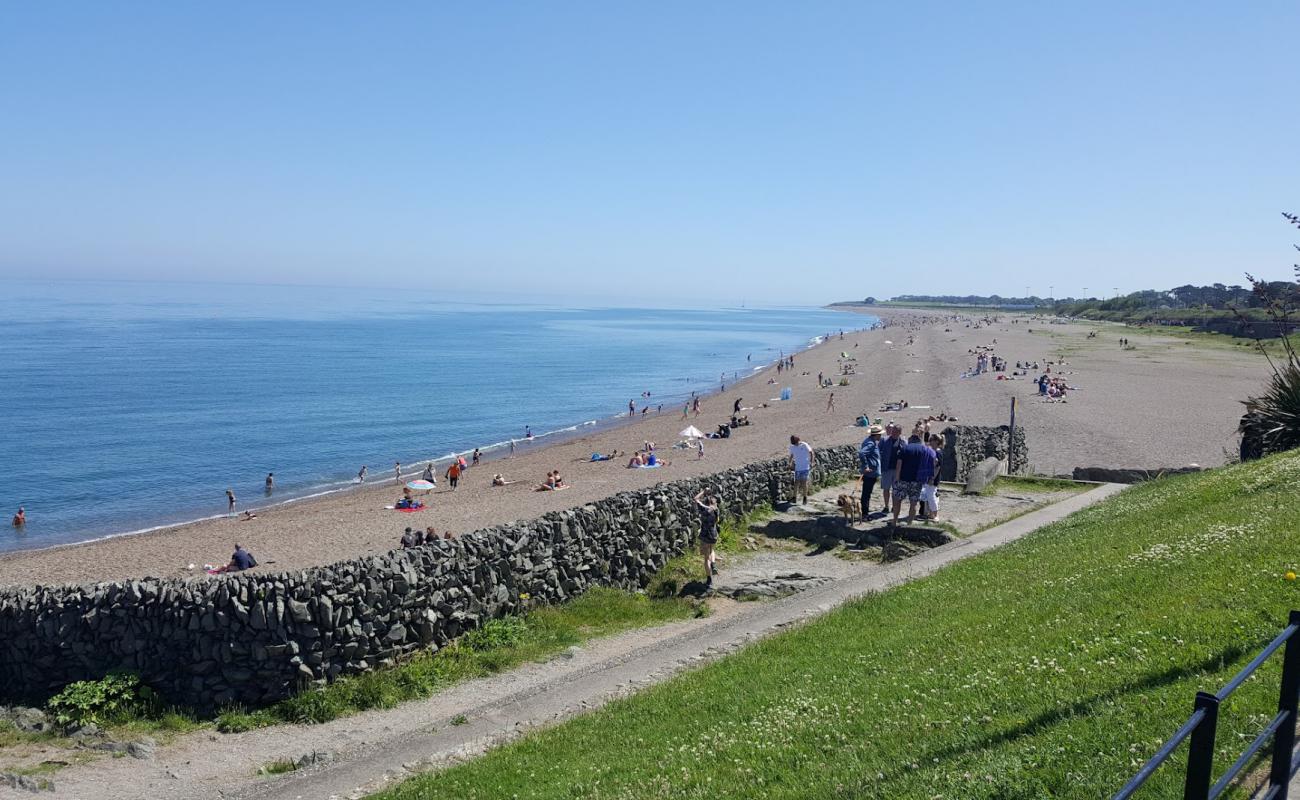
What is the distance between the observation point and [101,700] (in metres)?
10.3

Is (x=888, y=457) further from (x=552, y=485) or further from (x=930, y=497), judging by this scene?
(x=552, y=485)

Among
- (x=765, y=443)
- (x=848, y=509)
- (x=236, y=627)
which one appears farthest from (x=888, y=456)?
(x=765, y=443)

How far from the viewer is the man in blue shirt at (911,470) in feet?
54.2

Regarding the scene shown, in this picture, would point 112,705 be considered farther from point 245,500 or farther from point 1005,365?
point 1005,365

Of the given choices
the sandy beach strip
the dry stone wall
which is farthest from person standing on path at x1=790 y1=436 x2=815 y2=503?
the sandy beach strip

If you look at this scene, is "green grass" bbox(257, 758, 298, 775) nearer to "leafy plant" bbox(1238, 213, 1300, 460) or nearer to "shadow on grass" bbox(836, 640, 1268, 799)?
"shadow on grass" bbox(836, 640, 1268, 799)

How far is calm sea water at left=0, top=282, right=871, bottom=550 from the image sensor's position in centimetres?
3675

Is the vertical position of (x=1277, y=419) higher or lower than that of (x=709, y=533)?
higher

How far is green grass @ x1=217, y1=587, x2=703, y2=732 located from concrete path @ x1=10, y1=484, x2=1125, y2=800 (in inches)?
8.7

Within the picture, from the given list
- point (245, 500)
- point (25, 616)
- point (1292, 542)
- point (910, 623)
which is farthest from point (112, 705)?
point (245, 500)

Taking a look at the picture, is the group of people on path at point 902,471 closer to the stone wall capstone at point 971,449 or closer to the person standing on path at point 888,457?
the person standing on path at point 888,457

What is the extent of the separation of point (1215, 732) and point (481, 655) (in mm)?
9484

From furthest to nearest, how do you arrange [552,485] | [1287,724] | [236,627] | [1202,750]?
[552,485], [236,627], [1287,724], [1202,750]

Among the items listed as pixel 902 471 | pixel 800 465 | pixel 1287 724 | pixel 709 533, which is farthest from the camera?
pixel 800 465
